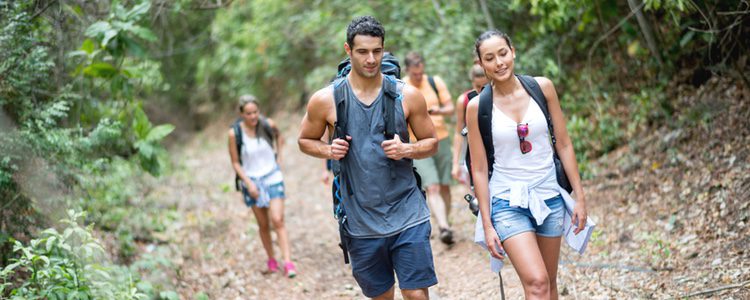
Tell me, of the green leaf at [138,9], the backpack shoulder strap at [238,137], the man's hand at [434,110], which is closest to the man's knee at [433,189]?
the man's hand at [434,110]

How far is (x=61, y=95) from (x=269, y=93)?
15.9 metres

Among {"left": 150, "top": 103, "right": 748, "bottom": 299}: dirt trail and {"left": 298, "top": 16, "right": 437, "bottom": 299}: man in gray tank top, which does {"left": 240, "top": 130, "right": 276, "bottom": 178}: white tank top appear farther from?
{"left": 298, "top": 16, "right": 437, "bottom": 299}: man in gray tank top

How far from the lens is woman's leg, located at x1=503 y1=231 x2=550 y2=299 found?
12.3 ft

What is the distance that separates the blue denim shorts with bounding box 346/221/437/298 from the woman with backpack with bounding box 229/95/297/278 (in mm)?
3524

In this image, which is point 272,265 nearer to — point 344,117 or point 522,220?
point 344,117

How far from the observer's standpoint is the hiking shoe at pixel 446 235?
7684 mm

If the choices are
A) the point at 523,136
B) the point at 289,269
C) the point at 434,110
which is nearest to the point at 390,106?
the point at 523,136

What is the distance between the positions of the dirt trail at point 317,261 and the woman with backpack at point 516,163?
1706mm

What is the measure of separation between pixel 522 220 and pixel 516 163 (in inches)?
13.5

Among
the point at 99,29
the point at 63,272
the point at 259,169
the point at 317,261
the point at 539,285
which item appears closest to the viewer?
the point at 539,285

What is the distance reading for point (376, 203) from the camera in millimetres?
4113

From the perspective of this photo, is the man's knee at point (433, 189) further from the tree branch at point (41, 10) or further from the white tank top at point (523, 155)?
the tree branch at point (41, 10)

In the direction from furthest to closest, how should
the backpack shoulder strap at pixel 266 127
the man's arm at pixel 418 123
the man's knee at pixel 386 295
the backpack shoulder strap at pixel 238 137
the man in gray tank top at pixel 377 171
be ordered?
the backpack shoulder strap at pixel 266 127, the backpack shoulder strap at pixel 238 137, the man's knee at pixel 386 295, the man's arm at pixel 418 123, the man in gray tank top at pixel 377 171

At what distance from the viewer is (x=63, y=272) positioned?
16.5ft
